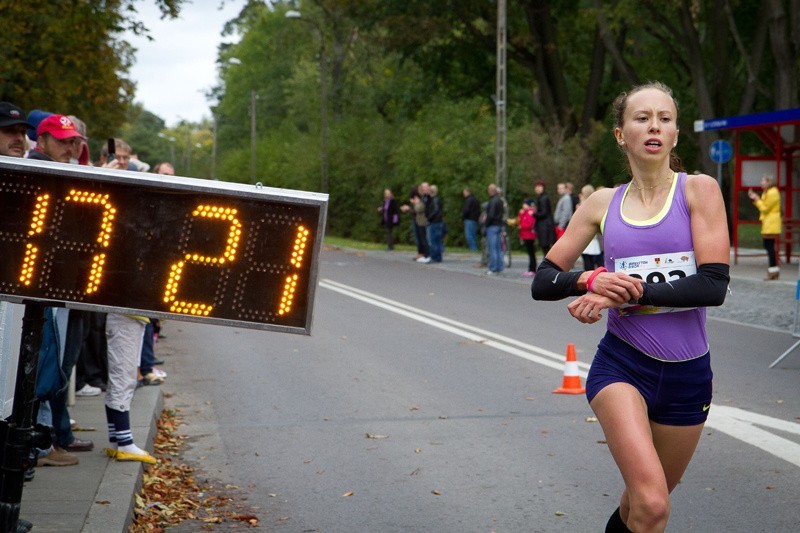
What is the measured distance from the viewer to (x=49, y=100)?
31.2m

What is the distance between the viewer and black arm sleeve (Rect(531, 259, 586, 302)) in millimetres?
4355

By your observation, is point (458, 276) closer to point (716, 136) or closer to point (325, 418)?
point (716, 136)

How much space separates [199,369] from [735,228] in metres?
18.4

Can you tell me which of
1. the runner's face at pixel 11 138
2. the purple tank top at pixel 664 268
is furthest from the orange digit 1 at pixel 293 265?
the runner's face at pixel 11 138

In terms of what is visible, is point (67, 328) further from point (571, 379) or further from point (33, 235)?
point (571, 379)

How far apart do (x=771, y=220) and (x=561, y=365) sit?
13.0 metres

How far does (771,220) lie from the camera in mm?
23984

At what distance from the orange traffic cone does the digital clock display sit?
6.21 m

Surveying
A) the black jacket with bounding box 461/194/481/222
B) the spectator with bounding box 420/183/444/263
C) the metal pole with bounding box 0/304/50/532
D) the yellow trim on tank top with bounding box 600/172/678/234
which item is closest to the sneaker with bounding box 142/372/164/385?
the metal pole with bounding box 0/304/50/532

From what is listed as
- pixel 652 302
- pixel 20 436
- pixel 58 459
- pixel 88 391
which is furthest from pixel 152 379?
pixel 652 302

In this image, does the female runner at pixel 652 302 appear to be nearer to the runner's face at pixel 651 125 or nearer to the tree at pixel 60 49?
the runner's face at pixel 651 125

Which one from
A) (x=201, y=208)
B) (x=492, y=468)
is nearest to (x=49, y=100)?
(x=492, y=468)

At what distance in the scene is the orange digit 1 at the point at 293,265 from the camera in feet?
15.0

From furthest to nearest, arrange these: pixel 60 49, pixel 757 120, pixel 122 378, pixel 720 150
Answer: pixel 720 150
pixel 60 49
pixel 757 120
pixel 122 378
